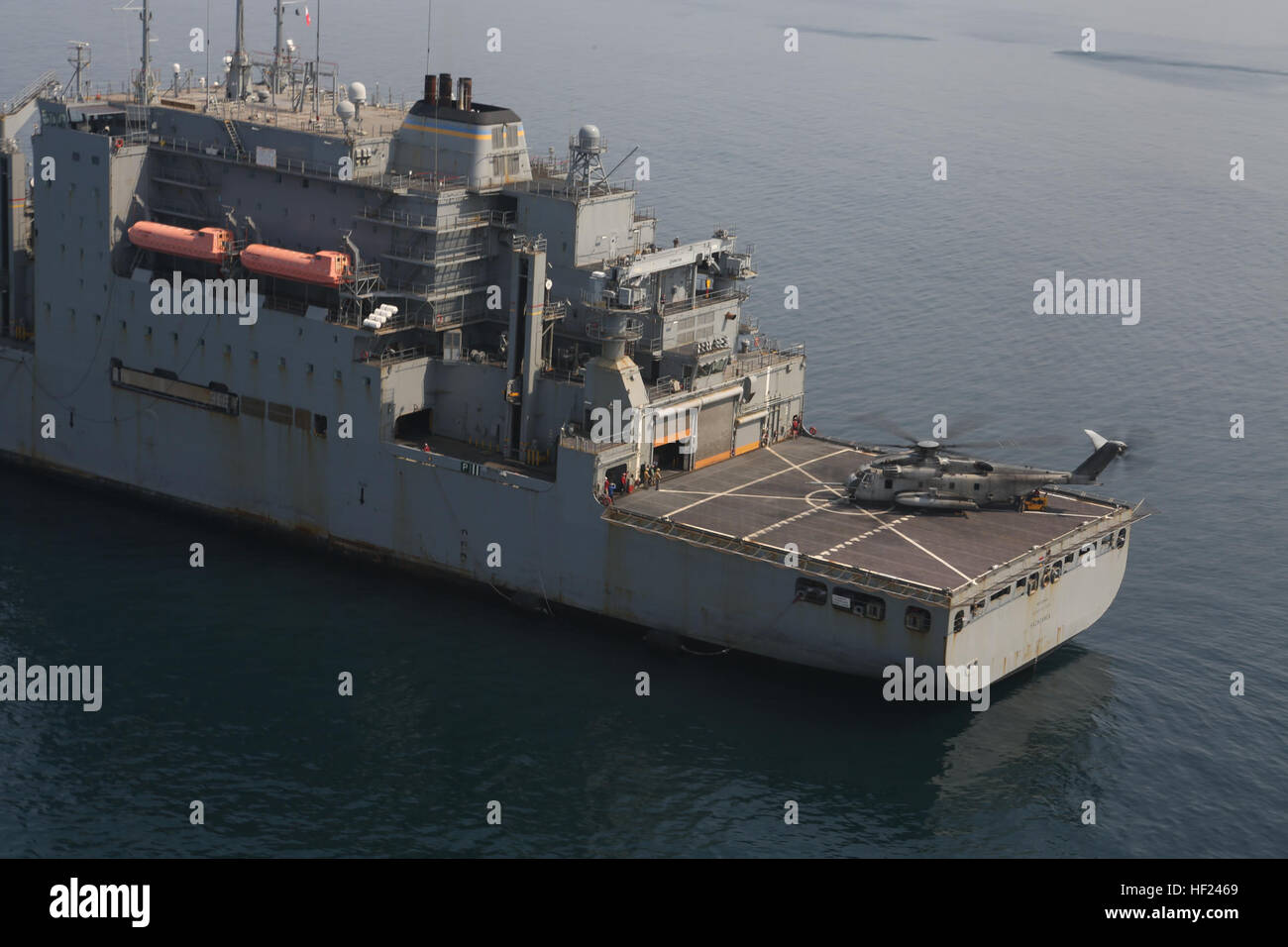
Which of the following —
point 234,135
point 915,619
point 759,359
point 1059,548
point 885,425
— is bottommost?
point 915,619

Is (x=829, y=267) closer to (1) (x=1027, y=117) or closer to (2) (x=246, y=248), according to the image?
(2) (x=246, y=248)

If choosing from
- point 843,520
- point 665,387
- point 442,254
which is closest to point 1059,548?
point 843,520

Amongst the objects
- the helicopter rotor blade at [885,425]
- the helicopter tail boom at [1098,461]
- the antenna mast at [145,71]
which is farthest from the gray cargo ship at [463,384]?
the helicopter rotor blade at [885,425]

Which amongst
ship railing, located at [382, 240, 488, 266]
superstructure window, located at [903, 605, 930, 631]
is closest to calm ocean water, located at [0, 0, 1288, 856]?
superstructure window, located at [903, 605, 930, 631]

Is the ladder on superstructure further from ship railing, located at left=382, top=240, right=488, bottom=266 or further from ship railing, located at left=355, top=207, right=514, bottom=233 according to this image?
ship railing, located at left=382, top=240, right=488, bottom=266

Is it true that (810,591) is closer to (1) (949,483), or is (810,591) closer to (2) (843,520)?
(2) (843,520)

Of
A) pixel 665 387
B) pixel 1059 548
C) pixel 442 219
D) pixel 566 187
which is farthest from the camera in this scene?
pixel 566 187

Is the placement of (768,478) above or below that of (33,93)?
below
